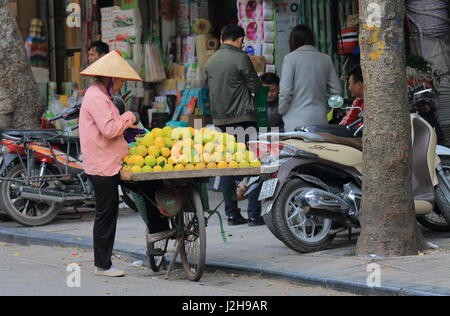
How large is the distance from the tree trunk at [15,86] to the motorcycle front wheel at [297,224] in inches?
204

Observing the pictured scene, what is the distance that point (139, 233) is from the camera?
35.1ft

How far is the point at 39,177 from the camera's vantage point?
11383 mm

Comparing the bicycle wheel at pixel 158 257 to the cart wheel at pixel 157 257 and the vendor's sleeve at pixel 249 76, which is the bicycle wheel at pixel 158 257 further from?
the vendor's sleeve at pixel 249 76

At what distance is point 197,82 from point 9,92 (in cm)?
337

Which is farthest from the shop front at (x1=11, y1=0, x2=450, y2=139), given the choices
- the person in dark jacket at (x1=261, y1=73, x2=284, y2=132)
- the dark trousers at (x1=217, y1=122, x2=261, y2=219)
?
the dark trousers at (x1=217, y1=122, x2=261, y2=219)

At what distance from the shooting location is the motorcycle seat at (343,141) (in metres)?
9.00

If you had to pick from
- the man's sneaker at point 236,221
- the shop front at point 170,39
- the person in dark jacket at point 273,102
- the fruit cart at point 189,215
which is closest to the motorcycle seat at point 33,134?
the shop front at point 170,39

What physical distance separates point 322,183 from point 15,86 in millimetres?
5451

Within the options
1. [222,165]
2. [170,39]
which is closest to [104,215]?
[222,165]

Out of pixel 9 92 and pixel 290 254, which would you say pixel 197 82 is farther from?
pixel 290 254

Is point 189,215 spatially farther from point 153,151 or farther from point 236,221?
point 236,221

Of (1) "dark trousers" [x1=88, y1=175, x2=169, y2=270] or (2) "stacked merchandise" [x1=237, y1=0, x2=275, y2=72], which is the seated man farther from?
(2) "stacked merchandise" [x1=237, y1=0, x2=275, y2=72]

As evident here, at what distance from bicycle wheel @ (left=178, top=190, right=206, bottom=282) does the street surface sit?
0.41 feet
